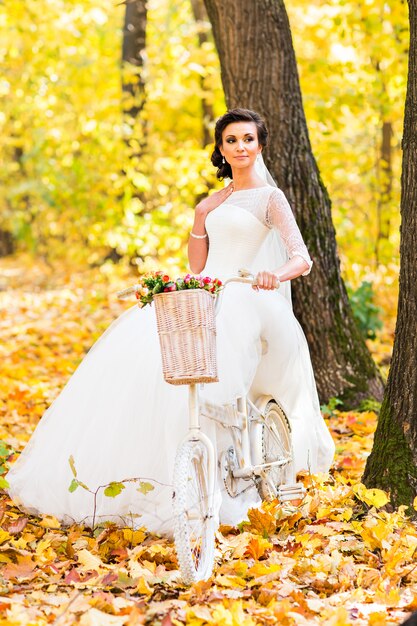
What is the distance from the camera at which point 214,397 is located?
4195mm

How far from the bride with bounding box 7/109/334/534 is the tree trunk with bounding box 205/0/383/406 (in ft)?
5.18

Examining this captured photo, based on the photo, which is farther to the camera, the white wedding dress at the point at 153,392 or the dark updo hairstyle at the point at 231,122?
the dark updo hairstyle at the point at 231,122

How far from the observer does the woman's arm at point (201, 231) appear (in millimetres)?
4883

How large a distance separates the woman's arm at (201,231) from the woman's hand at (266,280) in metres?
1.18

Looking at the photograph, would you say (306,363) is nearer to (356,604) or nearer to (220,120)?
(220,120)

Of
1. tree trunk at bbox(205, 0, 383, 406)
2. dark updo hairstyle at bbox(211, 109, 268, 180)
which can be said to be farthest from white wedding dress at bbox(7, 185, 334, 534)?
tree trunk at bbox(205, 0, 383, 406)

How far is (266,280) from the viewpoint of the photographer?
12.4 ft

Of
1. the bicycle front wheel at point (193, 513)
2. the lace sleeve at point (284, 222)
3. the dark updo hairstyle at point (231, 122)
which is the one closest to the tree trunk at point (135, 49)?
the dark updo hairstyle at point (231, 122)

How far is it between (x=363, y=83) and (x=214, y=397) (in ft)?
26.0

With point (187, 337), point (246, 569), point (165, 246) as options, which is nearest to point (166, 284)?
point (187, 337)

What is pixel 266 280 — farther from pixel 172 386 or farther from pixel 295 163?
pixel 295 163

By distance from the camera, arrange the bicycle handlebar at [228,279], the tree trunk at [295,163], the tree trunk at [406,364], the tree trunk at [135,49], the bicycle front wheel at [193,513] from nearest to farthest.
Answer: the bicycle front wheel at [193,513], the bicycle handlebar at [228,279], the tree trunk at [406,364], the tree trunk at [295,163], the tree trunk at [135,49]

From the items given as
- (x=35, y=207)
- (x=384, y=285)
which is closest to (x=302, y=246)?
(x=384, y=285)

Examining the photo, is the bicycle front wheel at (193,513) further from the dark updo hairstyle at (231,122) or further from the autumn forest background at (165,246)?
the dark updo hairstyle at (231,122)
